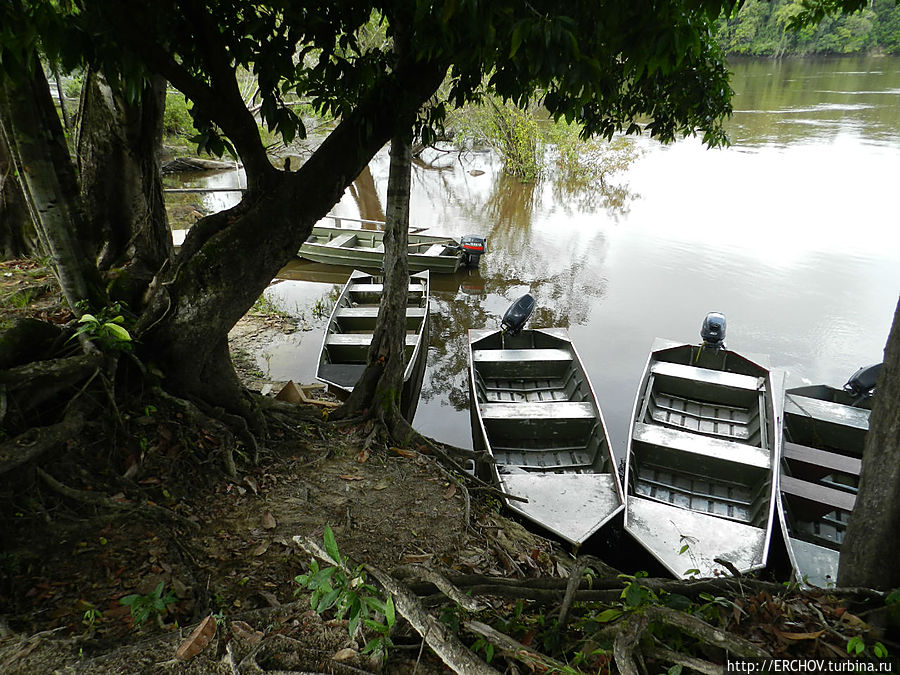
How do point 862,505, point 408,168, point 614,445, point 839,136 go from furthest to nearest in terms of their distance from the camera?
point 839,136 → point 614,445 → point 408,168 → point 862,505

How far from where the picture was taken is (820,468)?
6980 mm

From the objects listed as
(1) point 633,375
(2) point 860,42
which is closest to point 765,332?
(1) point 633,375

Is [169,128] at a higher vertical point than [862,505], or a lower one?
higher

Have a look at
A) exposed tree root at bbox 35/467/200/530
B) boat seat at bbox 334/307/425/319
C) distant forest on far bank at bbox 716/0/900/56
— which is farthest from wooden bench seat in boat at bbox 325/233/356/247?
distant forest on far bank at bbox 716/0/900/56

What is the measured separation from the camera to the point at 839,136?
82.4 ft

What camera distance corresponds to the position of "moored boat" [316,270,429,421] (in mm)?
8492

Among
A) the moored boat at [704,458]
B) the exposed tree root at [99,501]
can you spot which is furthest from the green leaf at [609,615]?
the moored boat at [704,458]

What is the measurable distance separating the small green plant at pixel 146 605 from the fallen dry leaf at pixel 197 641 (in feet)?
1.52

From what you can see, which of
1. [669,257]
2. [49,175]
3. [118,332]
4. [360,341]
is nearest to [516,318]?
[360,341]

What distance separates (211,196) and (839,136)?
29.5 m

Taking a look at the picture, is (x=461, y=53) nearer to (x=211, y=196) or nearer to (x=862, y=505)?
(x=862, y=505)

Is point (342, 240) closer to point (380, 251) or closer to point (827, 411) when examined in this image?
point (380, 251)

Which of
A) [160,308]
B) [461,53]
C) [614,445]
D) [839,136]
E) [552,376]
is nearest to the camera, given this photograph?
[461,53]

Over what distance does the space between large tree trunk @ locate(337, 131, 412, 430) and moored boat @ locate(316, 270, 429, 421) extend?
1.52 m
